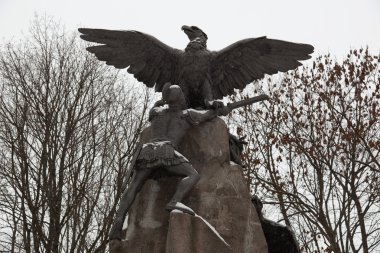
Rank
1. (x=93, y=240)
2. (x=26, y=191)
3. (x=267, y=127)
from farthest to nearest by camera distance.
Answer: (x=267, y=127) < (x=93, y=240) < (x=26, y=191)

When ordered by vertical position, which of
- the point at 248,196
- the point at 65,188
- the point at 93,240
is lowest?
the point at 248,196

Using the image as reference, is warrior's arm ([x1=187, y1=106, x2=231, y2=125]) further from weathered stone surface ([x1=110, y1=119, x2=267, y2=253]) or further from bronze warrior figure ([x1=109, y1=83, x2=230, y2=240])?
weathered stone surface ([x1=110, y1=119, x2=267, y2=253])

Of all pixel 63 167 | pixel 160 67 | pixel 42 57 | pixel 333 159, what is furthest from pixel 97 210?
pixel 160 67

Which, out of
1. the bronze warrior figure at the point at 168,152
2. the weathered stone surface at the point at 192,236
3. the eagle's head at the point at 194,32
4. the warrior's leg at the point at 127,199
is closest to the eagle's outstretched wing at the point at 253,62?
the eagle's head at the point at 194,32

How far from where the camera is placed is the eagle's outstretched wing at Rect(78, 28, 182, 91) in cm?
838

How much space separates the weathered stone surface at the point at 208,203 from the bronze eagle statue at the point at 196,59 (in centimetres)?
86

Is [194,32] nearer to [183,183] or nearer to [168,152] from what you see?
[168,152]

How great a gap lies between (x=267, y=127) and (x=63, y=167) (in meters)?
5.35

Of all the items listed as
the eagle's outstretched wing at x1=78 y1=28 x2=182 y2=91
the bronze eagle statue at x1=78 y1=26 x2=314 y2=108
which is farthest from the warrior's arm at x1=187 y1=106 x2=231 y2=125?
the eagle's outstretched wing at x1=78 y1=28 x2=182 y2=91

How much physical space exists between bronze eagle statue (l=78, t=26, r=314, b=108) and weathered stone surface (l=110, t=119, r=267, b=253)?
865 mm

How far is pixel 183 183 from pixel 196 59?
6.59 ft

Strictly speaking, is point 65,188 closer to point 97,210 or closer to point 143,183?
point 97,210

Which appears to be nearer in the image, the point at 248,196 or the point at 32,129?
the point at 248,196

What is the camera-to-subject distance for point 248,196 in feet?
24.1
